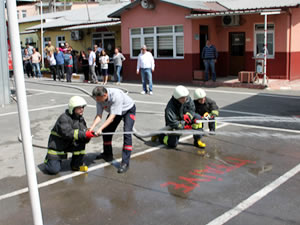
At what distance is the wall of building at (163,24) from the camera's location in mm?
19734

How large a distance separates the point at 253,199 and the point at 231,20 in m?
16.0

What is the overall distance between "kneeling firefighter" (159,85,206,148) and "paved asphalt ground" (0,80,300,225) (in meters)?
0.24

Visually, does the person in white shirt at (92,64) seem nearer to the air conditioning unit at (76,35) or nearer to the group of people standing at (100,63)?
the group of people standing at (100,63)

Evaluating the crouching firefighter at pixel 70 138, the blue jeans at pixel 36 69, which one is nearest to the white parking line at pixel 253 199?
the crouching firefighter at pixel 70 138

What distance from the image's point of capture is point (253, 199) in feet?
17.3

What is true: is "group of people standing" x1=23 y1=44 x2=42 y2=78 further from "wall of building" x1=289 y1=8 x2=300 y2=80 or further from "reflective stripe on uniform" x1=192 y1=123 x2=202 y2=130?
"reflective stripe on uniform" x1=192 y1=123 x2=202 y2=130

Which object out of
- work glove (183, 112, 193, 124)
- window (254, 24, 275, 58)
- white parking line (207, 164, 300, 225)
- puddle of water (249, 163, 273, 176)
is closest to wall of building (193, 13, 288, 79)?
window (254, 24, 275, 58)

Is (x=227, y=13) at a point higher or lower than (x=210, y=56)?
higher

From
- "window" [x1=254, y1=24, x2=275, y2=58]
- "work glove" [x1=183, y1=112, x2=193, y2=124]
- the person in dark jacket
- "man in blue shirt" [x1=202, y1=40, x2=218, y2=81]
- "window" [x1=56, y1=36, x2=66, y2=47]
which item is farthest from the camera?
"window" [x1=56, y1=36, x2=66, y2=47]

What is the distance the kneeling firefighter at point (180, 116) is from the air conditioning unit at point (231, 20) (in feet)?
43.0

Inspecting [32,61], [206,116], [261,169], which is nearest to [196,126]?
[206,116]

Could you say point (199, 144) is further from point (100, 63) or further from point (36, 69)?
point (36, 69)

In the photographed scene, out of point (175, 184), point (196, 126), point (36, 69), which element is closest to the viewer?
point (175, 184)

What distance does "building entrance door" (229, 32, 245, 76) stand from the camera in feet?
66.7
